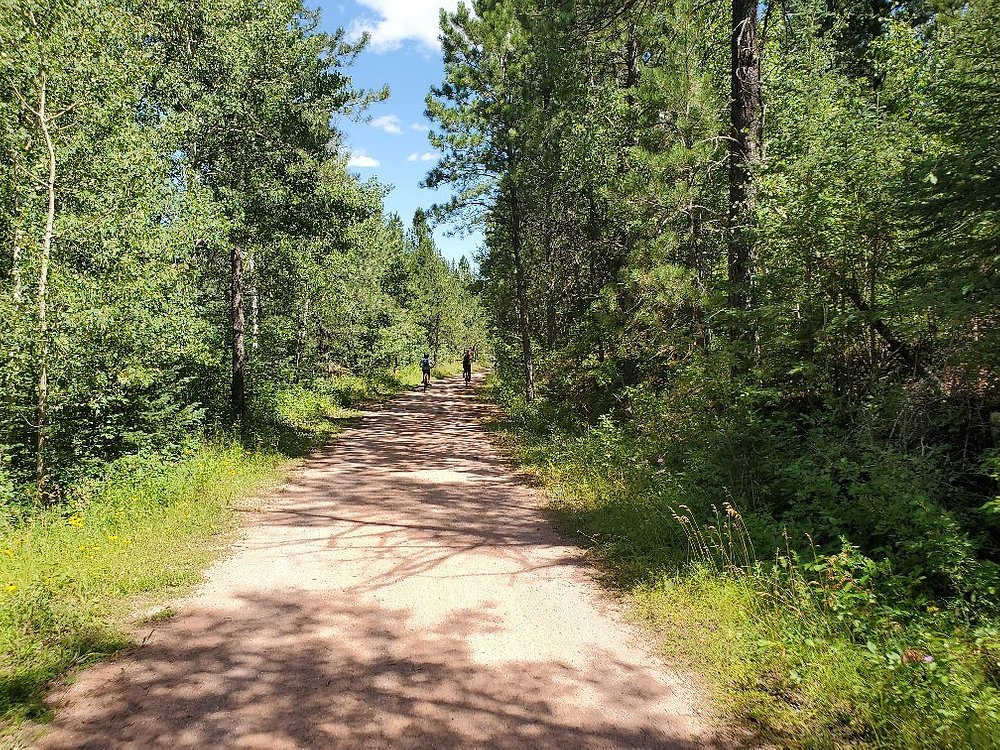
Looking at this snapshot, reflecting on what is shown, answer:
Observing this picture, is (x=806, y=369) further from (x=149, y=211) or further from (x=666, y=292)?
(x=149, y=211)

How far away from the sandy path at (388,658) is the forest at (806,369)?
694mm

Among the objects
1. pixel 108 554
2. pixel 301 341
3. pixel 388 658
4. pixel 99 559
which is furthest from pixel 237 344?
pixel 388 658

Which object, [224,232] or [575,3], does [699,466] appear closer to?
[575,3]

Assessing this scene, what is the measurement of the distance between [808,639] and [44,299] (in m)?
Result: 9.90

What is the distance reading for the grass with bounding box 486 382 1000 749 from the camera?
2.96m

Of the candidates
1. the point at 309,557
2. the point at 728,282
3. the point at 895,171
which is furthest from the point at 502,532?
the point at 895,171

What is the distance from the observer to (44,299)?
7688 millimetres

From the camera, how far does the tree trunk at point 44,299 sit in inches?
302

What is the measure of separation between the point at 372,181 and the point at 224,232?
4.22 metres

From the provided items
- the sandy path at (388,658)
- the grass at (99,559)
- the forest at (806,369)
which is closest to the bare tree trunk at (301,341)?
the grass at (99,559)

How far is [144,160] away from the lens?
891 cm

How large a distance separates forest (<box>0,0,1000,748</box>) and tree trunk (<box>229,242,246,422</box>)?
7 cm

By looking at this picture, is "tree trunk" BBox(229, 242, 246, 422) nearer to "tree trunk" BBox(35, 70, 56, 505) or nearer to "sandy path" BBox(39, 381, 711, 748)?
"tree trunk" BBox(35, 70, 56, 505)

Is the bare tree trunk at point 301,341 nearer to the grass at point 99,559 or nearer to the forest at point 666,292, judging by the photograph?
the forest at point 666,292
